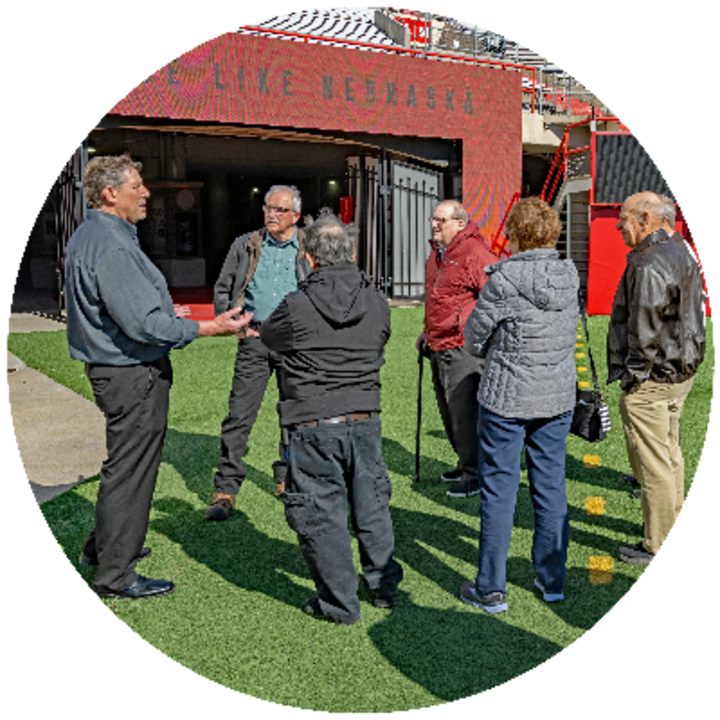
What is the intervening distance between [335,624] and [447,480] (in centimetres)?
223

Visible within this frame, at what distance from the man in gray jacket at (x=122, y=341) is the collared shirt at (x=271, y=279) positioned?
1.22 meters

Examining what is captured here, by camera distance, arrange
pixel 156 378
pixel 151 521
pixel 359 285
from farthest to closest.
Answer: pixel 151 521 → pixel 156 378 → pixel 359 285

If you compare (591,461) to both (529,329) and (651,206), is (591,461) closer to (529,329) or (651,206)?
(651,206)

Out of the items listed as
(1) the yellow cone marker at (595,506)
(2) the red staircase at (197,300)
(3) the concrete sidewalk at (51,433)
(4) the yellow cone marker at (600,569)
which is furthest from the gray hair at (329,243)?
(2) the red staircase at (197,300)

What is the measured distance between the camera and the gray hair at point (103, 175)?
377cm

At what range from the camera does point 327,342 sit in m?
3.54

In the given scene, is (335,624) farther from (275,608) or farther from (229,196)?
(229,196)

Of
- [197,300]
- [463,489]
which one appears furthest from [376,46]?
[463,489]

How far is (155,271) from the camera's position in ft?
12.5

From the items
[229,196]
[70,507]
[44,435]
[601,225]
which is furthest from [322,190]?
[70,507]

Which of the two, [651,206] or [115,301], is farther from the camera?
[651,206]

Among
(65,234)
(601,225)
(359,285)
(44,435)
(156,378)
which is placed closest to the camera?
(359,285)

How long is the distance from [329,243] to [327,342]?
438 mm

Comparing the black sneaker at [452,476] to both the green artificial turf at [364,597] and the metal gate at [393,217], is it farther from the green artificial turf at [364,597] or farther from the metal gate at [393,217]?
the metal gate at [393,217]
